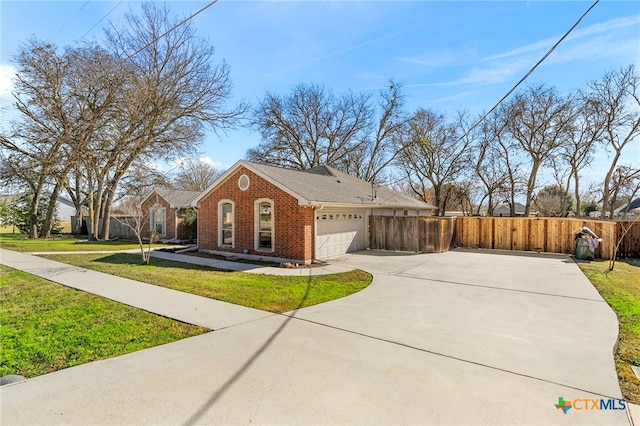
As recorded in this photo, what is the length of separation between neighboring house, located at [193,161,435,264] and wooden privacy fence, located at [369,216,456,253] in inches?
34.2

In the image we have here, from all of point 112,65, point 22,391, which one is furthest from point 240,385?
point 112,65

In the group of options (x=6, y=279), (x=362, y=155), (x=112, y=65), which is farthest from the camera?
(x=362, y=155)

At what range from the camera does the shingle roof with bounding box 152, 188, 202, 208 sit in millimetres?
21344

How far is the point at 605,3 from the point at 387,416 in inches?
293

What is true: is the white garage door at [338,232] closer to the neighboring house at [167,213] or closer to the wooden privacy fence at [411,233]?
the wooden privacy fence at [411,233]

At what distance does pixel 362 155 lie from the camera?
34.1 metres

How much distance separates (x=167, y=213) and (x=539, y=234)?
70.8 ft

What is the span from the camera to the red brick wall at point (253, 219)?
12055 mm

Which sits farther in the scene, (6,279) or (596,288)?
(6,279)

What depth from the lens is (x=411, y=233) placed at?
15.7m

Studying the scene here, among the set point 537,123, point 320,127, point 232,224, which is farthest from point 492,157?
point 232,224

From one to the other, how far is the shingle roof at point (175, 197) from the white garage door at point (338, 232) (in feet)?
36.8

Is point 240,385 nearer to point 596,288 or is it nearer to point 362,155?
point 596,288

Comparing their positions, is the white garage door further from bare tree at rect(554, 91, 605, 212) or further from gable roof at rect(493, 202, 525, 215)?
gable roof at rect(493, 202, 525, 215)
